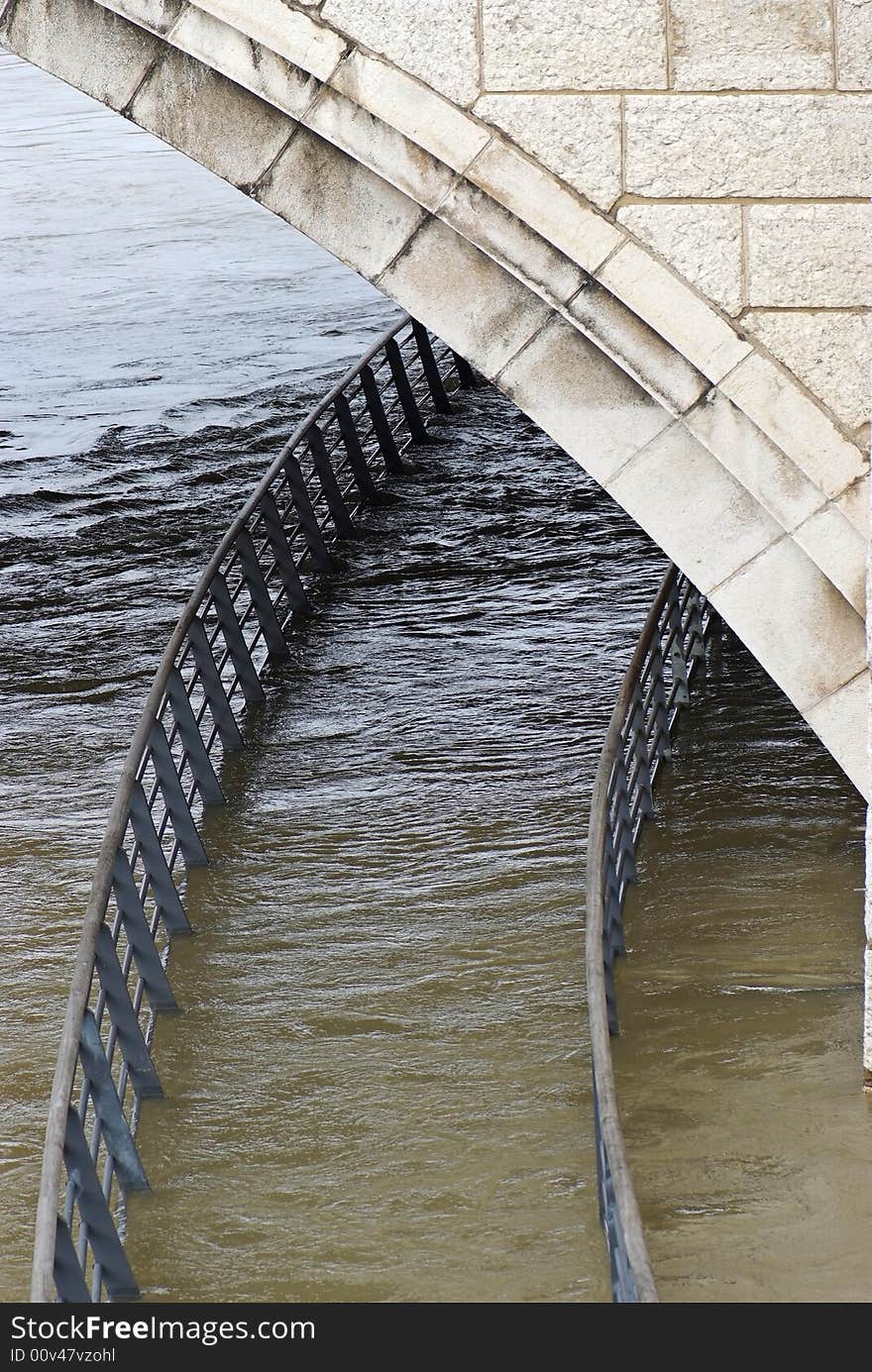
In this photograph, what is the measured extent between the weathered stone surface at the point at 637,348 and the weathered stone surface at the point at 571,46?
0.52 metres

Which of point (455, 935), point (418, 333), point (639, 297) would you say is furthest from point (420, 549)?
point (639, 297)

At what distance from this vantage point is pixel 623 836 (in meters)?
6.33

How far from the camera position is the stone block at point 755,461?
15.1 ft

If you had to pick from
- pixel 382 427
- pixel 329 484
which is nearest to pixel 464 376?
pixel 382 427

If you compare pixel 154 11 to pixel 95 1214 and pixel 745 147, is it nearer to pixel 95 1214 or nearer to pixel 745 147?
pixel 745 147

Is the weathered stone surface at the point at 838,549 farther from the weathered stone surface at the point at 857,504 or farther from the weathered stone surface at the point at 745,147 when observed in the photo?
the weathered stone surface at the point at 745,147

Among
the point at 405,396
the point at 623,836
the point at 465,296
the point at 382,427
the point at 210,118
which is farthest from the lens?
the point at 405,396

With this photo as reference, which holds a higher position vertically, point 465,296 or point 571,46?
point 571,46

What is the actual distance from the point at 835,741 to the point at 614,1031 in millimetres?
1295

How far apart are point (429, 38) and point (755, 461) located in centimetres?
138

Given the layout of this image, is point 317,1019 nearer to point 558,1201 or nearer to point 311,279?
point 558,1201

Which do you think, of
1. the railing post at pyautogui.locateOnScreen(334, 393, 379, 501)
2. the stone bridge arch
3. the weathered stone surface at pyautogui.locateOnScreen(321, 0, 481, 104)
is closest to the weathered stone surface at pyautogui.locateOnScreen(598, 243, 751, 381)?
the stone bridge arch

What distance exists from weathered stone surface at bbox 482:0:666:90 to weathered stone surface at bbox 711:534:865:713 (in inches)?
51.7

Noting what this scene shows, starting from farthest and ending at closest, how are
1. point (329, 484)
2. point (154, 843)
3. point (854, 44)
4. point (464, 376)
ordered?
point (464, 376), point (329, 484), point (154, 843), point (854, 44)
